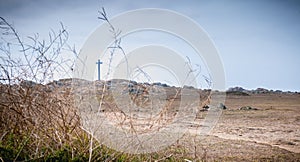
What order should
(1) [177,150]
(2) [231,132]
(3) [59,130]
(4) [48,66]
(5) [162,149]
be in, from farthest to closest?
1. (2) [231,132]
2. (1) [177,150]
3. (5) [162,149]
4. (4) [48,66]
5. (3) [59,130]

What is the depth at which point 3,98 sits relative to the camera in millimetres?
4414

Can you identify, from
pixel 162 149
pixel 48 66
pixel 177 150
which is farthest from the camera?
Result: pixel 177 150

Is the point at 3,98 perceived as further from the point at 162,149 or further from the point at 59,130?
the point at 162,149

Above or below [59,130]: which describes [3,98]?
above

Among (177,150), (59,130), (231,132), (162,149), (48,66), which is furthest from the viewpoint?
(231,132)

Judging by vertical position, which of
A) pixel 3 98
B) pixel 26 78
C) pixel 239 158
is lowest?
pixel 239 158

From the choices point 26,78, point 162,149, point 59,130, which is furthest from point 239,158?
point 26,78

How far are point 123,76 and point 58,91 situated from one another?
2.83 ft

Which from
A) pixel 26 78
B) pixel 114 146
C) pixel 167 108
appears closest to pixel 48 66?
pixel 26 78

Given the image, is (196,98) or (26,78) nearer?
(26,78)

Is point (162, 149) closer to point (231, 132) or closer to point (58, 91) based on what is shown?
point (58, 91)

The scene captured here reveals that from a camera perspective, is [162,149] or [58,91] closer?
[58,91]

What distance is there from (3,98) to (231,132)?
233 inches

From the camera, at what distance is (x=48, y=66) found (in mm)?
4586
